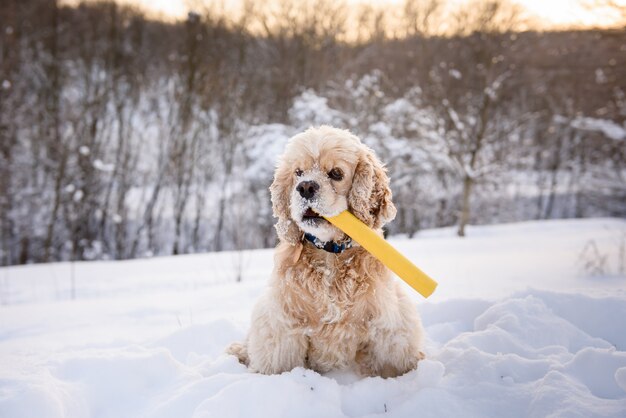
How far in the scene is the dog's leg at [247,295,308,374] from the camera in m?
2.42

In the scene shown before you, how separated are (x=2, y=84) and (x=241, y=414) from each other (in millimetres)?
21137

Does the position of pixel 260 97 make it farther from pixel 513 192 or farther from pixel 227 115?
pixel 513 192

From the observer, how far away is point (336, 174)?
2.54 metres

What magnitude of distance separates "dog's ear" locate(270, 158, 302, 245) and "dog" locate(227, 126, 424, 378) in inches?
0.8

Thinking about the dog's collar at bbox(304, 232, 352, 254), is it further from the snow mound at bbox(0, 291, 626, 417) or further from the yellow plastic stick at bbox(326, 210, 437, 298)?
the snow mound at bbox(0, 291, 626, 417)

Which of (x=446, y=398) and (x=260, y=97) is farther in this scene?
(x=260, y=97)

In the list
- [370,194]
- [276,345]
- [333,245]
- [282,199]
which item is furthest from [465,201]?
[276,345]

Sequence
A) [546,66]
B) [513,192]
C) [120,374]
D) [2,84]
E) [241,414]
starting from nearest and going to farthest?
[241,414], [120,374], [546,66], [2,84], [513,192]

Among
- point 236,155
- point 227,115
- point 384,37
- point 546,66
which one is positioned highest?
point 384,37

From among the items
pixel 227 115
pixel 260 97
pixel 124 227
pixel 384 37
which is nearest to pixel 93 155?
pixel 124 227

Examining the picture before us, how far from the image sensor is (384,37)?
21.2m

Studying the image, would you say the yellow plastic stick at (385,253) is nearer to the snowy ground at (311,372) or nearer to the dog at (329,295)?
the dog at (329,295)

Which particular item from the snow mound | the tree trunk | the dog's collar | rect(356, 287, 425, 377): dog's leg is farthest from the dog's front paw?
the tree trunk

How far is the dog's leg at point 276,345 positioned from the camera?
2416 millimetres
